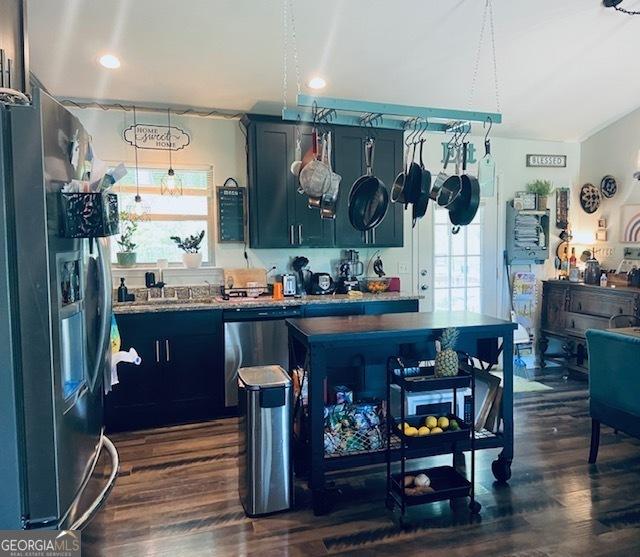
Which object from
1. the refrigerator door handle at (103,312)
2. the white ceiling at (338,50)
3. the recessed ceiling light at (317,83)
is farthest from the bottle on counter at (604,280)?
the refrigerator door handle at (103,312)

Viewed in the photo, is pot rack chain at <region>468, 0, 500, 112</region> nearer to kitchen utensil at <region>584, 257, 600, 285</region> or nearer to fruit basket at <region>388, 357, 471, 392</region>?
kitchen utensil at <region>584, 257, 600, 285</region>

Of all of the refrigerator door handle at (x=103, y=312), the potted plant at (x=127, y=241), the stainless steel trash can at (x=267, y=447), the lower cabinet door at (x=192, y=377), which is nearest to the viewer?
the refrigerator door handle at (x=103, y=312)

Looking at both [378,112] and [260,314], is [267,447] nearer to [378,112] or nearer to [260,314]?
[260,314]

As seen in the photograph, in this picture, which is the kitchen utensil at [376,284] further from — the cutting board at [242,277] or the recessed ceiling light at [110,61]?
the recessed ceiling light at [110,61]

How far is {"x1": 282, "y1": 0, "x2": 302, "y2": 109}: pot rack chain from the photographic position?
10.5 ft

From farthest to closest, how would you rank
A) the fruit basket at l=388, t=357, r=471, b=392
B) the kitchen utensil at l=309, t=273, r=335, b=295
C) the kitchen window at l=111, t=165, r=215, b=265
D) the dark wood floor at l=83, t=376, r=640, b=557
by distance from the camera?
the kitchen utensil at l=309, t=273, r=335, b=295, the kitchen window at l=111, t=165, r=215, b=265, the fruit basket at l=388, t=357, r=471, b=392, the dark wood floor at l=83, t=376, r=640, b=557

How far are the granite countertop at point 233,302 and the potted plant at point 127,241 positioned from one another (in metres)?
0.39

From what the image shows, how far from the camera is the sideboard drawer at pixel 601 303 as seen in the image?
459 cm

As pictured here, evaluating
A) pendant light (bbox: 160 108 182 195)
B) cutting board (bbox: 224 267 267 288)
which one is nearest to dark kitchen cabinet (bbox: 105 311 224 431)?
cutting board (bbox: 224 267 267 288)

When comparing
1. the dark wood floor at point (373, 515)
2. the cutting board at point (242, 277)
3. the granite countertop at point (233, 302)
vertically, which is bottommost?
the dark wood floor at point (373, 515)

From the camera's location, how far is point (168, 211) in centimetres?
448

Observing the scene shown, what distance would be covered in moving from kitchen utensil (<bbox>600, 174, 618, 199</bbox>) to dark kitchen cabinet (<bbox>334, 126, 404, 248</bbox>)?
2432mm

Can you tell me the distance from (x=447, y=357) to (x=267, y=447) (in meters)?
1.08

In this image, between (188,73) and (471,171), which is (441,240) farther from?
(188,73)
